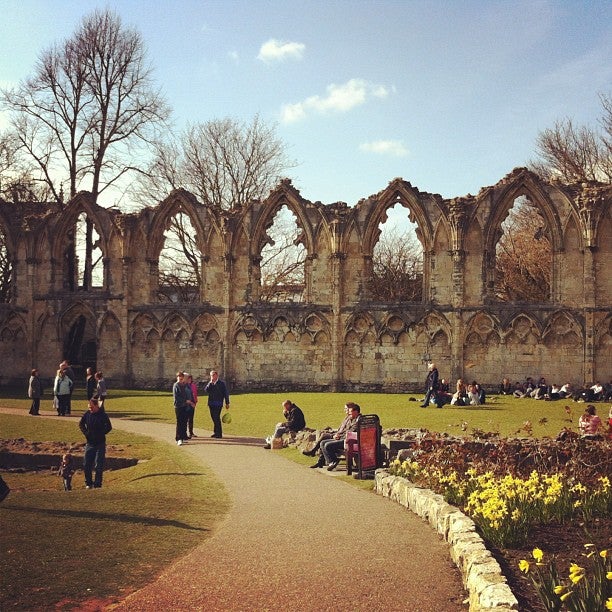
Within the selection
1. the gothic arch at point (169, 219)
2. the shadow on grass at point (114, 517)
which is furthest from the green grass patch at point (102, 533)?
the gothic arch at point (169, 219)

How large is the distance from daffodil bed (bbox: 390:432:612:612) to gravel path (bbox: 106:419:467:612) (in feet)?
1.93

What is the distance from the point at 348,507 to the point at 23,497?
4.37 metres

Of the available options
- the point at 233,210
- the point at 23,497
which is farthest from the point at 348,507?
the point at 233,210

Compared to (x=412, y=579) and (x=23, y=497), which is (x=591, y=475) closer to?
(x=412, y=579)

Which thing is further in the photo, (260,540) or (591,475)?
(591,475)

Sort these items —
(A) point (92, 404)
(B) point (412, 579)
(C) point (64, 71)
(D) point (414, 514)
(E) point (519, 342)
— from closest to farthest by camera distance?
(B) point (412, 579) < (D) point (414, 514) < (A) point (92, 404) < (E) point (519, 342) < (C) point (64, 71)

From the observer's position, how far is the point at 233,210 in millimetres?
30828

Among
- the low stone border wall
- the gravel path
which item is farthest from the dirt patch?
the low stone border wall

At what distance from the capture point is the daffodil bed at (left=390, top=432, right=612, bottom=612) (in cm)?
547

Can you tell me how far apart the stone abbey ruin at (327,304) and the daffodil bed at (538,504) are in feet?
51.6

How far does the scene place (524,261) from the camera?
42750 millimetres

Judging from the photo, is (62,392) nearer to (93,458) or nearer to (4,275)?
(93,458)

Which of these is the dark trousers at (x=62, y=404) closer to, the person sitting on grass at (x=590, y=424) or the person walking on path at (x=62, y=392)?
the person walking on path at (x=62, y=392)

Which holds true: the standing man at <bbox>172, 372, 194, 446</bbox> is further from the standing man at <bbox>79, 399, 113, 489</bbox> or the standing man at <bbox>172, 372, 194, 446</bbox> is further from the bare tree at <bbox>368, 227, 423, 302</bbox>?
the bare tree at <bbox>368, 227, 423, 302</bbox>
